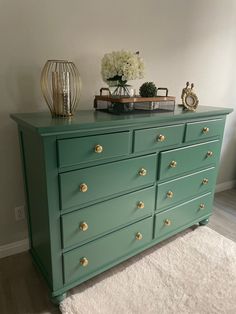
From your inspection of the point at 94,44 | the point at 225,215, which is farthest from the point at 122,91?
the point at 225,215

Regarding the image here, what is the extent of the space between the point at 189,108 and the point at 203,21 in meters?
1.05

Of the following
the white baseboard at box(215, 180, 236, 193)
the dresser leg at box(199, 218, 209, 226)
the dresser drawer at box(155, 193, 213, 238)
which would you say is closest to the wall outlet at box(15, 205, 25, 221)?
the dresser drawer at box(155, 193, 213, 238)

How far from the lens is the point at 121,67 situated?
5.15 ft

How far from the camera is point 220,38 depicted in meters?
2.49

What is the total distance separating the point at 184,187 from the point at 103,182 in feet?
2.57

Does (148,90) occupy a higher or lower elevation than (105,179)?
higher

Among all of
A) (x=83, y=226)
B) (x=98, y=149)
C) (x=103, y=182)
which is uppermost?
(x=98, y=149)

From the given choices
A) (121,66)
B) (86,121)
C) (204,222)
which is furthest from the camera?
(204,222)

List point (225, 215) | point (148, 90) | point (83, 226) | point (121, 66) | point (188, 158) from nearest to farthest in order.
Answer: point (83, 226) → point (121, 66) → point (148, 90) → point (188, 158) → point (225, 215)

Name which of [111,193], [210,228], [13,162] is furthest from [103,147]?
[210,228]

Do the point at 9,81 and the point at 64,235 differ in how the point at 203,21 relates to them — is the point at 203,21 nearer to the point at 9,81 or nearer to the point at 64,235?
the point at 9,81

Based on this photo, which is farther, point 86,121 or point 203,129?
point 203,129

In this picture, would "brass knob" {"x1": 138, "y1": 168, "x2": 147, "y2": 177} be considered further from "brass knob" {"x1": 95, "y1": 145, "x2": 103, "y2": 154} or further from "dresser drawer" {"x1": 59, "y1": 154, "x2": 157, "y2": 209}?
"brass knob" {"x1": 95, "y1": 145, "x2": 103, "y2": 154}

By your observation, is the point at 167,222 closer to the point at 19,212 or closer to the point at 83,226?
the point at 83,226
